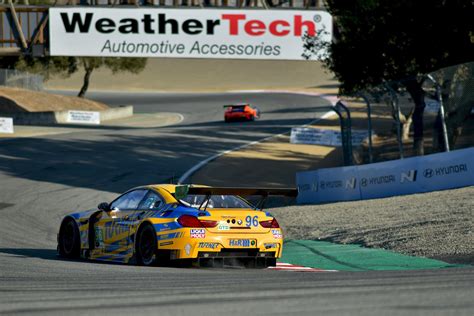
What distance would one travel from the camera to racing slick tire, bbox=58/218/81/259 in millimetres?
14680

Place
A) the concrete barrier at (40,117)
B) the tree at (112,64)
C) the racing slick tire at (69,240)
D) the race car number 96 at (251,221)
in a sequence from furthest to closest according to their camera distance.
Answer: the tree at (112,64), the concrete barrier at (40,117), the racing slick tire at (69,240), the race car number 96 at (251,221)

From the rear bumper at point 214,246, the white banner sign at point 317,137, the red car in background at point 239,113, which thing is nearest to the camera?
the rear bumper at point 214,246

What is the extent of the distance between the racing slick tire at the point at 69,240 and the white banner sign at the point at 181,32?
77.9 ft

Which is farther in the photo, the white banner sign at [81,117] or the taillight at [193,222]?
the white banner sign at [81,117]

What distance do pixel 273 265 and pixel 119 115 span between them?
5615 centimetres

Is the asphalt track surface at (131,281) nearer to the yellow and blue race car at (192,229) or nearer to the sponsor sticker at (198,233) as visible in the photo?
the yellow and blue race car at (192,229)

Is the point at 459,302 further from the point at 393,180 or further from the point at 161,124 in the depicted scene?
the point at 161,124

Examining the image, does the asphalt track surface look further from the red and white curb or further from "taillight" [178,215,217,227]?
the red and white curb

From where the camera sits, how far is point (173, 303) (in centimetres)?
765

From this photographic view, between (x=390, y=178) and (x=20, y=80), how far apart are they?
167 feet

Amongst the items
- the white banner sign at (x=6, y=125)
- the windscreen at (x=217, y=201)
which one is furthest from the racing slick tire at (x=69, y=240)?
the white banner sign at (x=6, y=125)

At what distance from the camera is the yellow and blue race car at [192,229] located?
41.3 feet

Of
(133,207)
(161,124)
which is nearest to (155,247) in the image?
(133,207)

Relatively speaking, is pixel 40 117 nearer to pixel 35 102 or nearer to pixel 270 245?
pixel 35 102
